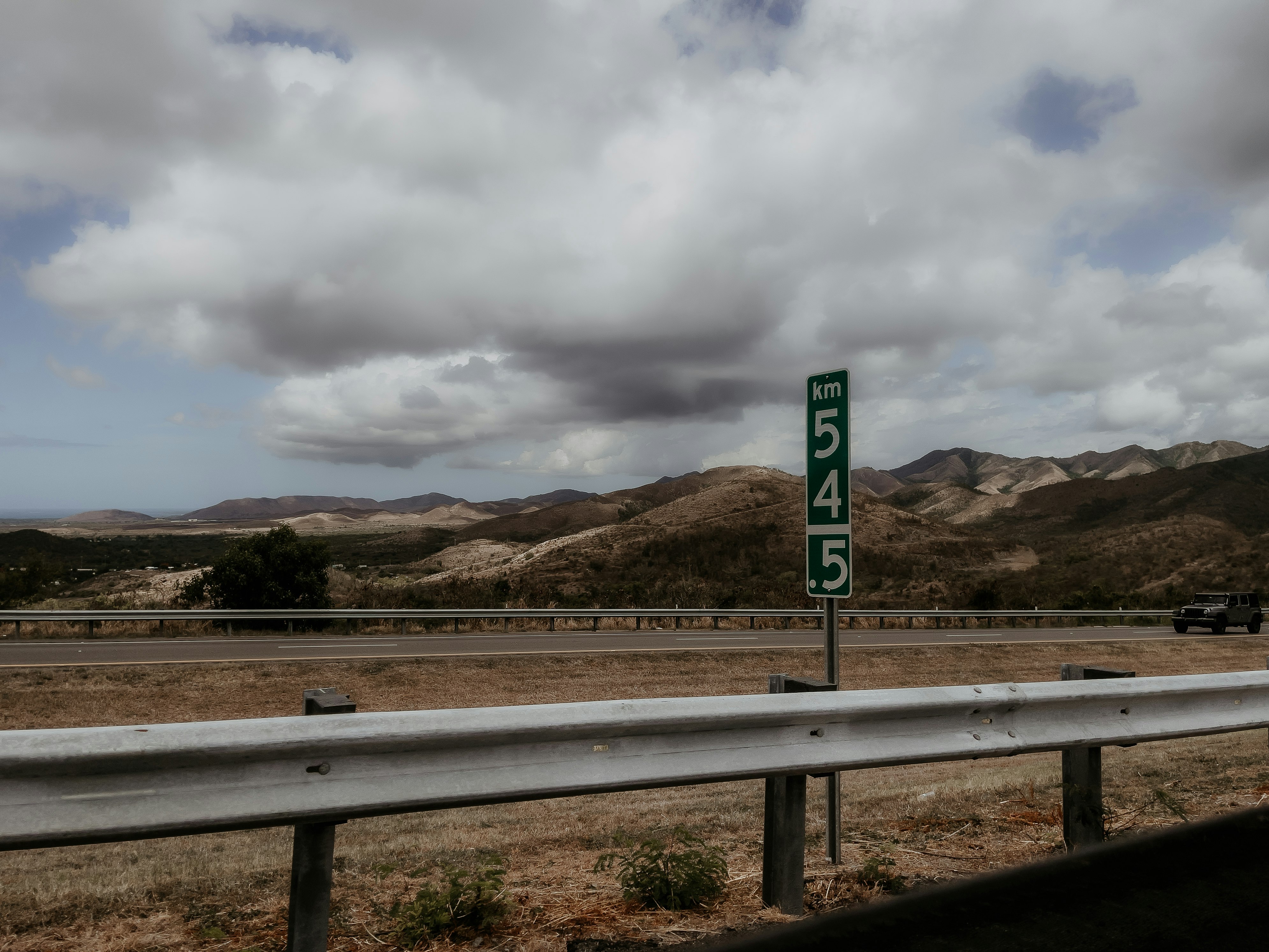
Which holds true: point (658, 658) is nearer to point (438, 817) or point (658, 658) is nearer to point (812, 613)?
point (812, 613)

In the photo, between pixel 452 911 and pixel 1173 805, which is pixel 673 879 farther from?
pixel 1173 805

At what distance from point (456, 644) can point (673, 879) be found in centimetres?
1975

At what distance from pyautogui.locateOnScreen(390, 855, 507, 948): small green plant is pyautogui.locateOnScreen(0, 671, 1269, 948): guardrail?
621 mm

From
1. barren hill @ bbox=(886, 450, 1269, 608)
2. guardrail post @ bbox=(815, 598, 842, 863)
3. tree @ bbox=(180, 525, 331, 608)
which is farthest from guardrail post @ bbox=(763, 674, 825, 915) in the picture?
barren hill @ bbox=(886, 450, 1269, 608)

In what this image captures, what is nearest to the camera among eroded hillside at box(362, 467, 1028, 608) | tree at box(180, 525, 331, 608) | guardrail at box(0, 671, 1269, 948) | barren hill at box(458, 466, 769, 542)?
guardrail at box(0, 671, 1269, 948)

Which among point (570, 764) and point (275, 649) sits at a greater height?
A: point (570, 764)

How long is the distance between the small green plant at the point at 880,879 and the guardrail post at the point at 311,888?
260 centimetres

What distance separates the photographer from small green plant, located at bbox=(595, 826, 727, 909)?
13.1 feet

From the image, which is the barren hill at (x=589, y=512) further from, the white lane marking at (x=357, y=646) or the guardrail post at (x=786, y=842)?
the guardrail post at (x=786, y=842)

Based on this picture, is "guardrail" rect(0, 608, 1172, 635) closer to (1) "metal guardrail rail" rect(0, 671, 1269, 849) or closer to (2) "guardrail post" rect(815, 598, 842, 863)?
(2) "guardrail post" rect(815, 598, 842, 863)

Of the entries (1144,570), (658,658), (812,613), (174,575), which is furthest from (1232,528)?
(174,575)

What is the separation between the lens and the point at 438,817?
829cm

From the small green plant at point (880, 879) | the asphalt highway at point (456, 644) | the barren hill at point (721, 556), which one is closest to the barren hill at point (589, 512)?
the barren hill at point (721, 556)

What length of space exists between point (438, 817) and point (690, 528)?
210ft
